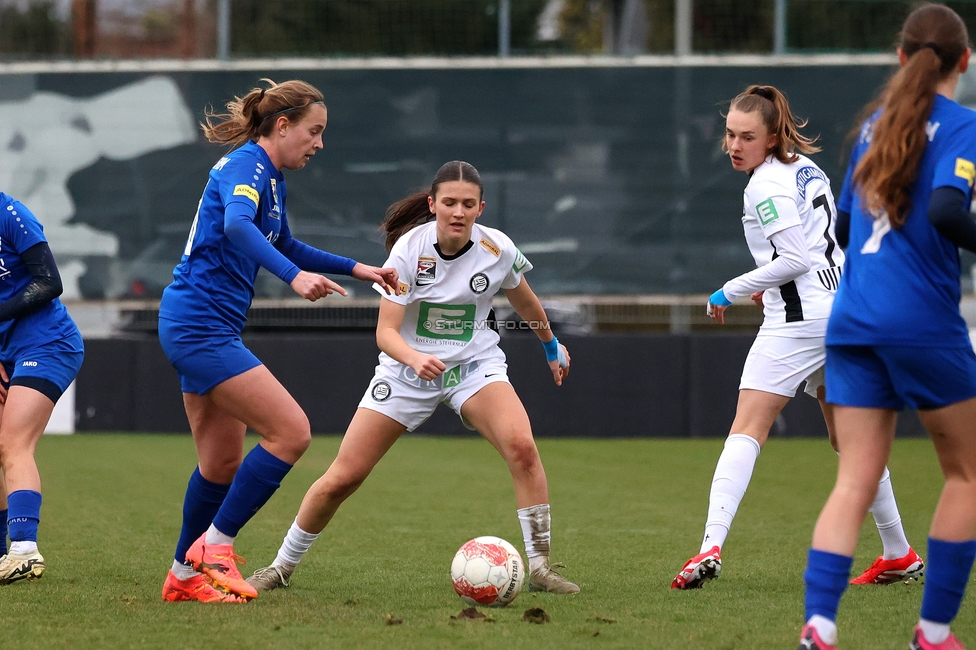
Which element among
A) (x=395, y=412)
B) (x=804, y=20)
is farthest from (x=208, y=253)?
(x=804, y=20)

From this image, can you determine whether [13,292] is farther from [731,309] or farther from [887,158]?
[731,309]

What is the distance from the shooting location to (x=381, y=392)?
4.83 meters

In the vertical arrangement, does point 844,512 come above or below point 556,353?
below

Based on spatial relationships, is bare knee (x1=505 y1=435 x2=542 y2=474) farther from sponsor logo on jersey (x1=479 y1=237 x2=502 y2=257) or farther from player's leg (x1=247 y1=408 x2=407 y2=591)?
sponsor logo on jersey (x1=479 y1=237 x2=502 y2=257)

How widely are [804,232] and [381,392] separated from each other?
1.93 m

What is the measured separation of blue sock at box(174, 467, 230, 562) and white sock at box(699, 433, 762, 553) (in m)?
2.02

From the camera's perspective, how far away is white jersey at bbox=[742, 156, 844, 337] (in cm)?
493

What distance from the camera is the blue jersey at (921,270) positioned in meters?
3.22

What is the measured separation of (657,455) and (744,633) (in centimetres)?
710

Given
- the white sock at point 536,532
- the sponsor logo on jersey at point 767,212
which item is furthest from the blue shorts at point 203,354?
the sponsor logo on jersey at point 767,212

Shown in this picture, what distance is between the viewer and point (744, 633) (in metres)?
3.90

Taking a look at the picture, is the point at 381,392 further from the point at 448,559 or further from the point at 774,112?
the point at 774,112

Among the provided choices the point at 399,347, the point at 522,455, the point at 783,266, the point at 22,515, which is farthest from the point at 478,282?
the point at 22,515

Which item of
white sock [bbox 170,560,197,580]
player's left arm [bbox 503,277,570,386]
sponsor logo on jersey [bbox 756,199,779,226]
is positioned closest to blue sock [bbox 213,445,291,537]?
white sock [bbox 170,560,197,580]
